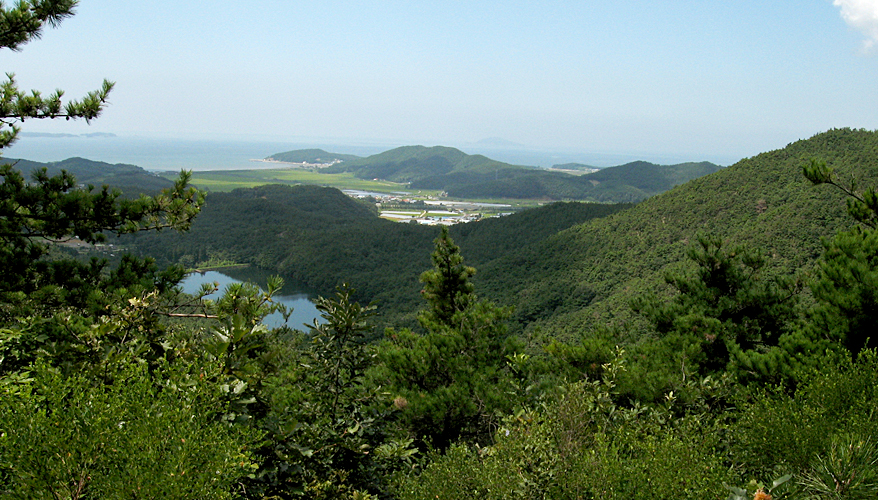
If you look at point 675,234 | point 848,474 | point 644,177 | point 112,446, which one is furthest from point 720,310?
point 644,177

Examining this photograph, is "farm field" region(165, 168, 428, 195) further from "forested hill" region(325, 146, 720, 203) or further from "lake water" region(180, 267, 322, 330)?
"lake water" region(180, 267, 322, 330)

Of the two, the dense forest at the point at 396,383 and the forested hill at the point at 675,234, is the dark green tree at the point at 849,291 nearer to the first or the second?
the dense forest at the point at 396,383

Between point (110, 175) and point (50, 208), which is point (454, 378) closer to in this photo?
point (50, 208)

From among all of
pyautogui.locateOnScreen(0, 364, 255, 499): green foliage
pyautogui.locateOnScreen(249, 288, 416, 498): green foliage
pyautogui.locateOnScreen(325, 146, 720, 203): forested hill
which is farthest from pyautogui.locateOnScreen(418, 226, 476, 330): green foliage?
pyautogui.locateOnScreen(325, 146, 720, 203): forested hill

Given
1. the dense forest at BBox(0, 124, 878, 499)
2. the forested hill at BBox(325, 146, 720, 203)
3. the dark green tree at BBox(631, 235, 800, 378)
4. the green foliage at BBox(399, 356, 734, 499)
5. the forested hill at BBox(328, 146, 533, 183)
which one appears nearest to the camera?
the dense forest at BBox(0, 124, 878, 499)

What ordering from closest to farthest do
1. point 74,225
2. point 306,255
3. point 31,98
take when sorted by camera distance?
point 31,98, point 74,225, point 306,255

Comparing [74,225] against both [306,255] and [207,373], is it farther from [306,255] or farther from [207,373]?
[306,255]

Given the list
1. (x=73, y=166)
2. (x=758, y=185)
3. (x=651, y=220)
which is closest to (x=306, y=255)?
(x=651, y=220)
